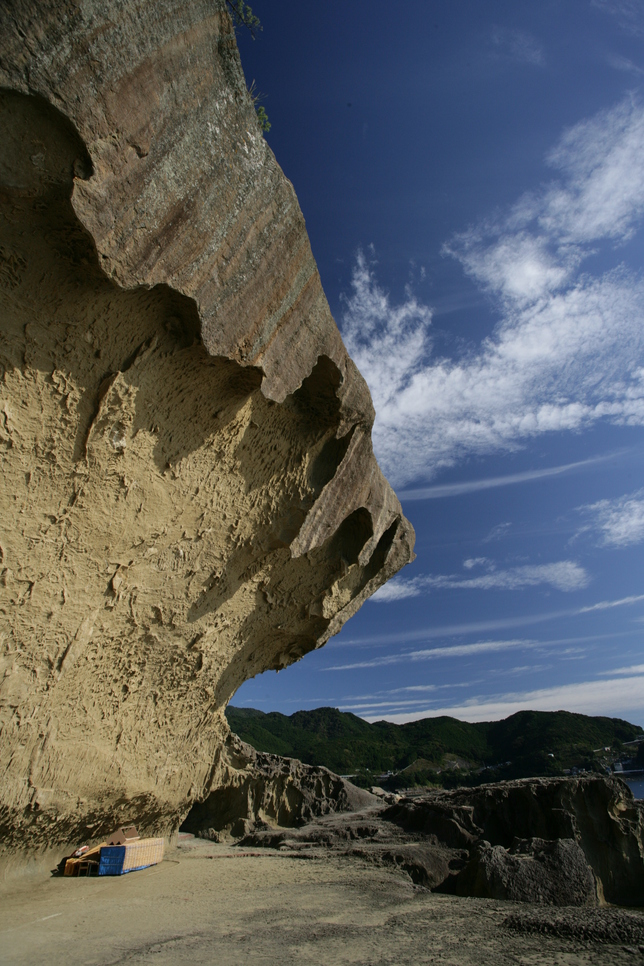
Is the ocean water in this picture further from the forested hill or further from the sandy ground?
the sandy ground

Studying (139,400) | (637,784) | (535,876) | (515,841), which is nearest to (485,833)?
(515,841)

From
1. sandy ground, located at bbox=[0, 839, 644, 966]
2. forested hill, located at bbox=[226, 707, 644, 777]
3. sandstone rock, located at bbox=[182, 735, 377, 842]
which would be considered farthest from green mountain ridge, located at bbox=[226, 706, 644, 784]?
sandy ground, located at bbox=[0, 839, 644, 966]

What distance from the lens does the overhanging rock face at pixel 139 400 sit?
18.6 feet

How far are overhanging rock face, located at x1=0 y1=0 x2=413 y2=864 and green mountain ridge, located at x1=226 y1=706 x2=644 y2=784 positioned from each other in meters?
48.7

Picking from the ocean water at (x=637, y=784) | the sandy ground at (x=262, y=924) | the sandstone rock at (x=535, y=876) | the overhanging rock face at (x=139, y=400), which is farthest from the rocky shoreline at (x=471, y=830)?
the ocean water at (x=637, y=784)

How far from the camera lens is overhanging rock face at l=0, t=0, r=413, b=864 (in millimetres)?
5676

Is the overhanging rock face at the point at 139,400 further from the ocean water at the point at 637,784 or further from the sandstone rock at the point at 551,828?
the ocean water at the point at 637,784

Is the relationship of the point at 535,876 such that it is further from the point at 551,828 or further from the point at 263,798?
the point at 263,798

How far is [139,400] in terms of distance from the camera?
7.89 metres

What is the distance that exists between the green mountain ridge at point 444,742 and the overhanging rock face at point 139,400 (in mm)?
48711

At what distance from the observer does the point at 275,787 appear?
18.9 metres

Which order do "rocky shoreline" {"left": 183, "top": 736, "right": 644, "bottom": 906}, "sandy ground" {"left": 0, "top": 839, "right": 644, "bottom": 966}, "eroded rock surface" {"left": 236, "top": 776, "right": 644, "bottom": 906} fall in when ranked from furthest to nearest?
→ "rocky shoreline" {"left": 183, "top": 736, "right": 644, "bottom": 906}
"eroded rock surface" {"left": 236, "top": 776, "right": 644, "bottom": 906}
"sandy ground" {"left": 0, "top": 839, "right": 644, "bottom": 966}

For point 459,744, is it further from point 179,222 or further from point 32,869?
point 179,222

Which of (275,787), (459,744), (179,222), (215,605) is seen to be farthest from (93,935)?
(459,744)
